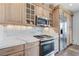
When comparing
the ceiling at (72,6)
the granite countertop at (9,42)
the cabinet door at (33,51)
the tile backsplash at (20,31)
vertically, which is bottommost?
Result: the cabinet door at (33,51)

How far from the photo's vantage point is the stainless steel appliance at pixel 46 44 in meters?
1.68

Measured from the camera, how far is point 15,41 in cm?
147

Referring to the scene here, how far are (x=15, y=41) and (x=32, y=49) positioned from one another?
0.29m

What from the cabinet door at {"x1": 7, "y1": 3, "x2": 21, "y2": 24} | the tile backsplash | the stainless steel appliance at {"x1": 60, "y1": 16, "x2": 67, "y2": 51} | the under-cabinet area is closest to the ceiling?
the under-cabinet area

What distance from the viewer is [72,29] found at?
1750mm

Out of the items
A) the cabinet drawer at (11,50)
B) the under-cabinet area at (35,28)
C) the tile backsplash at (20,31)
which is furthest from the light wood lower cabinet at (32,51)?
the tile backsplash at (20,31)

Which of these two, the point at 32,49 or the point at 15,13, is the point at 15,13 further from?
the point at 32,49

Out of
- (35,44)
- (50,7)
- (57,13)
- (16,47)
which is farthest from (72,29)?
(16,47)

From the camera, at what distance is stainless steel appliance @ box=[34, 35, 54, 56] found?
1.68 metres

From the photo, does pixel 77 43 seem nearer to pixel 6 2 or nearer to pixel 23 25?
pixel 23 25

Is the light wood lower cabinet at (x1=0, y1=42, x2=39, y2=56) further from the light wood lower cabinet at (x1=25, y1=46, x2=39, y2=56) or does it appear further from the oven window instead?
the oven window

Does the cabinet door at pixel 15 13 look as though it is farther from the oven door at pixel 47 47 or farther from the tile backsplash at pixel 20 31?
the oven door at pixel 47 47

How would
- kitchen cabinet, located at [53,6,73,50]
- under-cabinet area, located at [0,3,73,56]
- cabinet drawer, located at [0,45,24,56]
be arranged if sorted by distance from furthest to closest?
kitchen cabinet, located at [53,6,73,50]
under-cabinet area, located at [0,3,73,56]
cabinet drawer, located at [0,45,24,56]

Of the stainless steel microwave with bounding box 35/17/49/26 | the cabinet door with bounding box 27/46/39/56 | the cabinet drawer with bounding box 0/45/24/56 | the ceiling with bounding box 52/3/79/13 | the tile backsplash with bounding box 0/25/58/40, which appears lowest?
the cabinet door with bounding box 27/46/39/56
